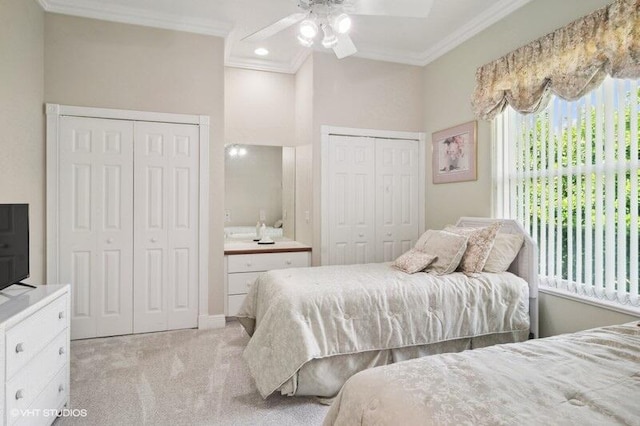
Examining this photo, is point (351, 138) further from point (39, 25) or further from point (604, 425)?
point (604, 425)

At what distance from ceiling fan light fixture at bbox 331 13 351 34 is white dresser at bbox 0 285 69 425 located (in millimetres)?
2305

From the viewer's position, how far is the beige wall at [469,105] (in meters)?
2.47

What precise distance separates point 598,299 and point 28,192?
4.24 metres

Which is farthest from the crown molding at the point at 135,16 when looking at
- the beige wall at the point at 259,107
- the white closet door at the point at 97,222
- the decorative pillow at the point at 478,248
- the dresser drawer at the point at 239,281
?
the decorative pillow at the point at 478,248

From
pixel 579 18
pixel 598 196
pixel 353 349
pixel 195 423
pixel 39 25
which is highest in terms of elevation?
pixel 39 25

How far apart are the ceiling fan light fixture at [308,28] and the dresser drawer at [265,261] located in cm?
215

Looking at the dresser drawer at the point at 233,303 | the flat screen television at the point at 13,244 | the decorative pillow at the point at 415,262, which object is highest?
the flat screen television at the point at 13,244

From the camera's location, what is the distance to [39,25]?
9.45 feet

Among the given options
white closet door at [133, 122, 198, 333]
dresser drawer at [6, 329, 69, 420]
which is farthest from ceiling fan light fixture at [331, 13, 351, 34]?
dresser drawer at [6, 329, 69, 420]

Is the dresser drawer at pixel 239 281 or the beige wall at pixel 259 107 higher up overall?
the beige wall at pixel 259 107

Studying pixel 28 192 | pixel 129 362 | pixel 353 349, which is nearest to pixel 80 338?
pixel 129 362

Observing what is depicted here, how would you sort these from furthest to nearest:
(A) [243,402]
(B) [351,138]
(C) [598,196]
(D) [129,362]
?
(B) [351,138] → (D) [129,362] → (C) [598,196] → (A) [243,402]

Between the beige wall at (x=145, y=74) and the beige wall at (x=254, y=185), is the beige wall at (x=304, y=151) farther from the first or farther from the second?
the beige wall at (x=145, y=74)

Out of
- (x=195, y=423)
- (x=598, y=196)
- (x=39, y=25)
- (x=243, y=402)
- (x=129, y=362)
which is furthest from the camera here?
(x=39, y=25)
